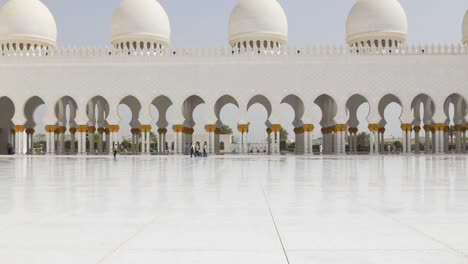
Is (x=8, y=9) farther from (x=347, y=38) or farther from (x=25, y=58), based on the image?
(x=347, y=38)

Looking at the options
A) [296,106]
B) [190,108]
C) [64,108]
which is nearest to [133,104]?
[190,108]

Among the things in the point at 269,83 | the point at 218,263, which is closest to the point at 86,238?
the point at 218,263

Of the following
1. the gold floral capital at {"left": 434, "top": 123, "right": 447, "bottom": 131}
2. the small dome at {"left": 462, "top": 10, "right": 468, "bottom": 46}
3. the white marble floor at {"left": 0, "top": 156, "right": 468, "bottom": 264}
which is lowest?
the white marble floor at {"left": 0, "top": 156, "right": 468, "bottom": 264}

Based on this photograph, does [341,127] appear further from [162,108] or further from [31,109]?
[31,109]

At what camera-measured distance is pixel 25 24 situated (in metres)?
23.6

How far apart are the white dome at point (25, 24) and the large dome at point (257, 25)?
8.78 metres

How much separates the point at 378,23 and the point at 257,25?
18.1 feet

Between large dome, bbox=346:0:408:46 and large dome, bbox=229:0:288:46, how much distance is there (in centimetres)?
329

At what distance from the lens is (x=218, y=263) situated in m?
2.11

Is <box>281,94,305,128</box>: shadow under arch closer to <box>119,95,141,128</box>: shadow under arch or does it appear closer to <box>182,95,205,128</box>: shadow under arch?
<box>182,95,205,128</box>: shadow under arch

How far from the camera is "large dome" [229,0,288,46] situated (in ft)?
76.4

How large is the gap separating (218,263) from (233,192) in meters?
2.67

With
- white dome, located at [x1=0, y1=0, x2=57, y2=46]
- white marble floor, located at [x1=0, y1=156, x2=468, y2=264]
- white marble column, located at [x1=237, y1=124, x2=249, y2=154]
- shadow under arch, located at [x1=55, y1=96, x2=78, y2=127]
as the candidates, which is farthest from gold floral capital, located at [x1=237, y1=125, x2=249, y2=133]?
white marble floor, located at [x1=0, y1=156, x2=468, y2=264]

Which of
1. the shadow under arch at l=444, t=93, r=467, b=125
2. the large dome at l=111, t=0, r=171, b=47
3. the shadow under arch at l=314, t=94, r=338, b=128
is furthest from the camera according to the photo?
the large dome at l=111, t=0, r=171, b=47
